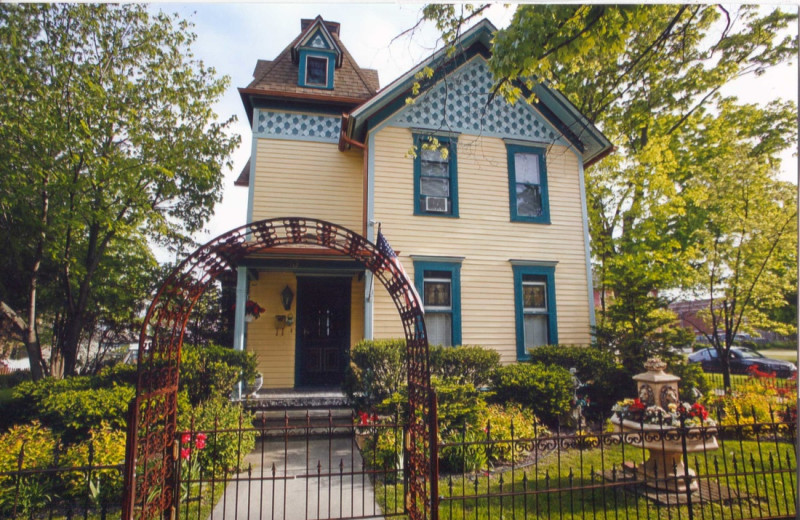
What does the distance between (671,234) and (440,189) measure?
31.2 ft

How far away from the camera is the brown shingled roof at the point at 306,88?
10.3 meters

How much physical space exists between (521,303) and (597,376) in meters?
2.15

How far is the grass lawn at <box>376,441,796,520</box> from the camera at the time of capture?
405 cm

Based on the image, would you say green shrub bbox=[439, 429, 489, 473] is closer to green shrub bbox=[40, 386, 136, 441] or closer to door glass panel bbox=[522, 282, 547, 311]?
green shrub bbox=[40, 386, 136, 441]

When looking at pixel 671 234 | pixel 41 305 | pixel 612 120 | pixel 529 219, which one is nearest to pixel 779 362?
pixel 671 234

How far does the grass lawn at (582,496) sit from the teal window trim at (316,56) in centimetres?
914

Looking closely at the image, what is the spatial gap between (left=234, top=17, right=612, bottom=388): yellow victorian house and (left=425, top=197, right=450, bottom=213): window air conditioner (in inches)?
1.5

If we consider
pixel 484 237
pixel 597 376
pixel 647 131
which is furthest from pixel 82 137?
pixel 647 131

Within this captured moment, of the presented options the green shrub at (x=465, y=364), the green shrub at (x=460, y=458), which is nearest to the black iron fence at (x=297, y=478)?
the green shrub at (x=460, y=458)

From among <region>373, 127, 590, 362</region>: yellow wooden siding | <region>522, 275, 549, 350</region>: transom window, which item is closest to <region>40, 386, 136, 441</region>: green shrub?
<region>373, 127, 590, 362</region>: yellow wooden siding

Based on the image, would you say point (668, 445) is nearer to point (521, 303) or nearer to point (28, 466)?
point (521, 303)

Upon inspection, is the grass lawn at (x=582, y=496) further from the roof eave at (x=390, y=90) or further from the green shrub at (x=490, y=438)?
the roof eave at (x=390, y=90)

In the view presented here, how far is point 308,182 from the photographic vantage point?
10.3m

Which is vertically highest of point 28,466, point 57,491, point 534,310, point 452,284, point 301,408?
point 452,284
